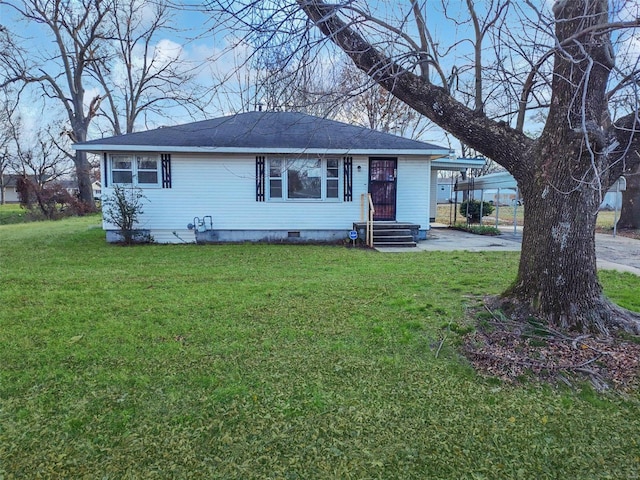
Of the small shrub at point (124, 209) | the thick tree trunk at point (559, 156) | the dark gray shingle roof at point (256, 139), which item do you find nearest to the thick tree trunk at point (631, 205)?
the dark gray shingle roof at point (256, 139)

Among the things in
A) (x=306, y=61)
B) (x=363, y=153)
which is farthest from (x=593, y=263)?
(x=363, y=153)

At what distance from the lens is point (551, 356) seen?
321 centimetres

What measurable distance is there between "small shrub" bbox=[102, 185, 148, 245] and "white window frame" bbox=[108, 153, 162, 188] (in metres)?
0.21

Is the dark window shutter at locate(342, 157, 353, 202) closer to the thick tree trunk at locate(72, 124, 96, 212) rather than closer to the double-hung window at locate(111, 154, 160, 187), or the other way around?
the double-hung window at locate(111, 154, 160, 187)

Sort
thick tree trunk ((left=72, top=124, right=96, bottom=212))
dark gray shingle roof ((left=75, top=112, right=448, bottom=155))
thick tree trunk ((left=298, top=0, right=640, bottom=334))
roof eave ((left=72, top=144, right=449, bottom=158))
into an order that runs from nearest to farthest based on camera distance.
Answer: thick tree trunk ((left=298, top=0, right=640, bottom=334)) → roof eave ((left=72, top=144, right=449, bottom=158)) → dark gray shingle roof ((left=75, top=112, right=448, bottom=155)) → thick tree trunk ((left=72, top=124, right=96, bottom=212))

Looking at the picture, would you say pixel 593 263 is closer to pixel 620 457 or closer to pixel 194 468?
pixel 620 457

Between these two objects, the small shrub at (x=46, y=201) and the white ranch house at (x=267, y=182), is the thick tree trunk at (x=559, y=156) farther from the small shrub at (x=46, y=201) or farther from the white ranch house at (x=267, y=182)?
the small shrub at (x=46, y=201)

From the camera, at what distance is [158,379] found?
2893 mm

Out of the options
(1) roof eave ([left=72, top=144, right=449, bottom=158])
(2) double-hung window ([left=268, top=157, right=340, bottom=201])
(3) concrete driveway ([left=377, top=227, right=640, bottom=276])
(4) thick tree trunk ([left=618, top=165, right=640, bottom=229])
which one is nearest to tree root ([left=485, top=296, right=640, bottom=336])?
(3) concrete driveway ([left=377, top=227, right=640, bottom=276])

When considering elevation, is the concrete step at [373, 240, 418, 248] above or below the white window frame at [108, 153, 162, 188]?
below

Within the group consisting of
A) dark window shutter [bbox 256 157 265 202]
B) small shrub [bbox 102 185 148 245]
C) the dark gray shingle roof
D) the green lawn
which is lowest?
the green lawn

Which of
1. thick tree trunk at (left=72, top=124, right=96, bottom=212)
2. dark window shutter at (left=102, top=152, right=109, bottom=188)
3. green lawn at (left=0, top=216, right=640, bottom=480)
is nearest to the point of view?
green lawn at (left=0, top=216, right=640, bottom=480)

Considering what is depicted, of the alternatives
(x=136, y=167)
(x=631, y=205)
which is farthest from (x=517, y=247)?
(x=136, y=167)

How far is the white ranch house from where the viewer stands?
10508mm
